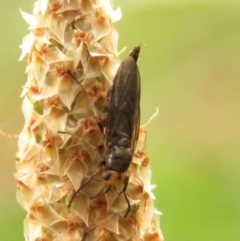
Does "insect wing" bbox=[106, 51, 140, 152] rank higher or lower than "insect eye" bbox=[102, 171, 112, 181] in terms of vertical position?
higher

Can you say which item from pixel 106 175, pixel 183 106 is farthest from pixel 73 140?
pixel 183 106

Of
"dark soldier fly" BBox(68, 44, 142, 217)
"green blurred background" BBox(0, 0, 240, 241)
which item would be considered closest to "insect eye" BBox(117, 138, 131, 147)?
"dark soldier fly" BBox(68, 44, 142, 217)

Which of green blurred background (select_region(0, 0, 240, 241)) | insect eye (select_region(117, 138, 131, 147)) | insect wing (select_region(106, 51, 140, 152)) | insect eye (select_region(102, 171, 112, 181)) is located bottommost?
insect eye (select_region(102, 171, 112, 181))

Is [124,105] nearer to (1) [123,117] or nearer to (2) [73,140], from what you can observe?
(1) [123,117]

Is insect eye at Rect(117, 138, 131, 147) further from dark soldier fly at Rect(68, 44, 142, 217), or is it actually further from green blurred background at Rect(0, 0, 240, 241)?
green blurred background at Rect(0, 0, 240, 241)

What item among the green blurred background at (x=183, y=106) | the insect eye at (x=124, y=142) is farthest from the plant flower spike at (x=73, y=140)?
the green blurred background at (x=183, y=106)

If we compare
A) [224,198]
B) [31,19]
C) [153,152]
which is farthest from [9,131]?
[31,19]

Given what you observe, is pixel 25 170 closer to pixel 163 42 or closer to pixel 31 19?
pixel 31 19

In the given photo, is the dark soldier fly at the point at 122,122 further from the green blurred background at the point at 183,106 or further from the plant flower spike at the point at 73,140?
the green blurred background at the point at 183,106
